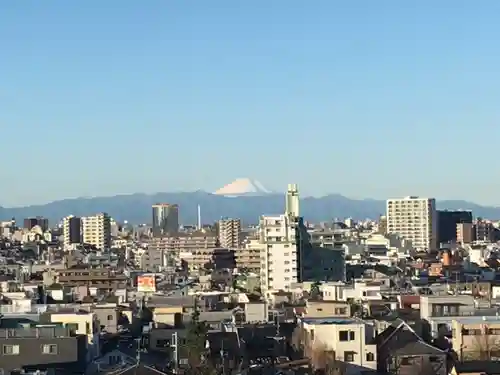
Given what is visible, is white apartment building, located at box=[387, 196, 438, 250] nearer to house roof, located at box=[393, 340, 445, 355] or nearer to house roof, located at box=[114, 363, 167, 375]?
house roof, located at box=[393, 340, 445, 355]

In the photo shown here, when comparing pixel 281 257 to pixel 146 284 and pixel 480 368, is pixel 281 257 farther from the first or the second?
pixel 480 368

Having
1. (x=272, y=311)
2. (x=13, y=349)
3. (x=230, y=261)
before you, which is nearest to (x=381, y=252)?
(x=230, y=261)

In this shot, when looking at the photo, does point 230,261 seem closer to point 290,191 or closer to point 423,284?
point 290,191

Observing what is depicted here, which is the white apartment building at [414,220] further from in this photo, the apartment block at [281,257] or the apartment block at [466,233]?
the apartment block at [281,257]

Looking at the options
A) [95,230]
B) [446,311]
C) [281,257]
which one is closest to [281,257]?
[281,257]

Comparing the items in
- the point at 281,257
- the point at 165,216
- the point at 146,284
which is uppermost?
the point at 165,216
